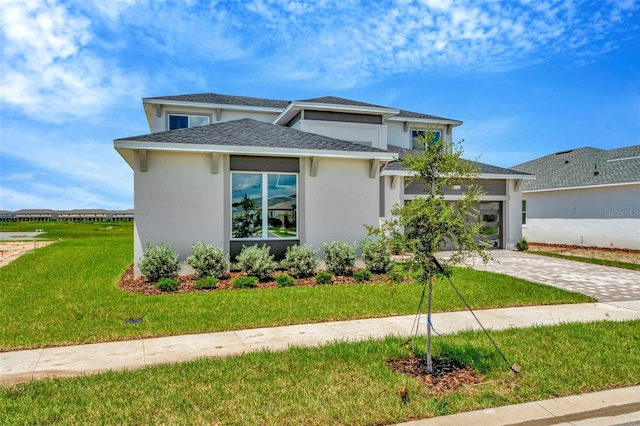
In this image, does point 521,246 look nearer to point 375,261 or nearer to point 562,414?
point 375,261

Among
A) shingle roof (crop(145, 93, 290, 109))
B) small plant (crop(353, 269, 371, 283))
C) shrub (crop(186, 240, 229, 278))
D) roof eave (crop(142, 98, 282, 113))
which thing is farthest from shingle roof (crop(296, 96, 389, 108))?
small plant (crop(353, 269, 371, 283))

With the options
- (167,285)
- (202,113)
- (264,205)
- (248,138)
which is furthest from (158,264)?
(202,113)

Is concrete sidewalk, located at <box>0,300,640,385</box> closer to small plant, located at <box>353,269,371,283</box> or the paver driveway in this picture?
the paver driveway

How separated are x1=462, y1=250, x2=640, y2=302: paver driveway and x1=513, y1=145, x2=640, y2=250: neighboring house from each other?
5.82 meters

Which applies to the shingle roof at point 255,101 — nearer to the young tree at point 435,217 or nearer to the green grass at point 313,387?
the young tree at point 435,217

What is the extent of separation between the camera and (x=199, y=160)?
38.5ft

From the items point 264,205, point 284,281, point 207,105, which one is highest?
point 207,105

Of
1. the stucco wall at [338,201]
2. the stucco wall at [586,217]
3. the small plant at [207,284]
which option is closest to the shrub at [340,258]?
the stucco wall at [338,201]

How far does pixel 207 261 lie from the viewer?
36.0ft

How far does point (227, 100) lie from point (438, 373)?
60.7ft

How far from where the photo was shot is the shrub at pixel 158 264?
34.8 feet

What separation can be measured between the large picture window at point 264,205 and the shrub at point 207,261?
3.75ft

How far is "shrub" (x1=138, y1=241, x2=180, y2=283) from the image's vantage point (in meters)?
10.6

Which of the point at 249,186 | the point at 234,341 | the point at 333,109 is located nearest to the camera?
the point at 234,341
